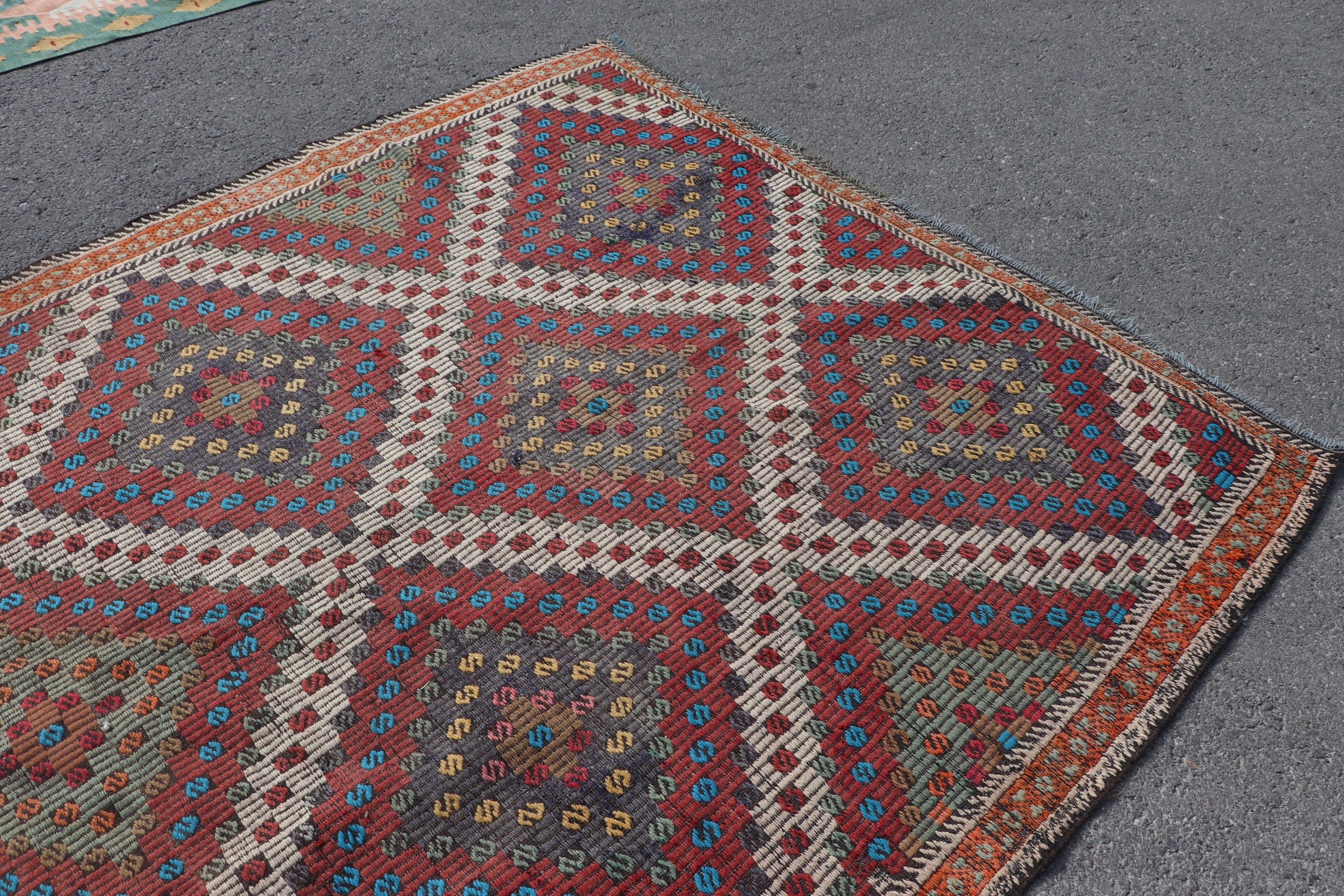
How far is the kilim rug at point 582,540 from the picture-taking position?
1.42 metres

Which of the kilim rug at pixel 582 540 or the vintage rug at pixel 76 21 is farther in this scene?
the vintage rug at pixel 76 21

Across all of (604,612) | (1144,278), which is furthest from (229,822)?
(1144,278)

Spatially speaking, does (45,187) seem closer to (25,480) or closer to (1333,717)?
(25,480)

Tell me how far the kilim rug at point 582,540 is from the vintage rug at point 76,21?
82 cm

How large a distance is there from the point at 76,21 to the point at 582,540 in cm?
226

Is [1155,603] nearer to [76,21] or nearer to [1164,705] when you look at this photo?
[1164,705]

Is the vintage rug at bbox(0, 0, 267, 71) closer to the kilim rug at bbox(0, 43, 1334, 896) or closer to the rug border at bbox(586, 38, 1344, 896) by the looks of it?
the kilim rug at bbox(0, 43, 1334, 896)

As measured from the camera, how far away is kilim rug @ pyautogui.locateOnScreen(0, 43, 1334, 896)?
1416mm

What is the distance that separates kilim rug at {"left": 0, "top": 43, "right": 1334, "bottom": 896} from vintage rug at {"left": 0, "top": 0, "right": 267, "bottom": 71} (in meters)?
0.82

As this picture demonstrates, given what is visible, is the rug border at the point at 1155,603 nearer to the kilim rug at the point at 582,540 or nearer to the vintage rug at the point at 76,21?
the kilim rug at the point at 582,540

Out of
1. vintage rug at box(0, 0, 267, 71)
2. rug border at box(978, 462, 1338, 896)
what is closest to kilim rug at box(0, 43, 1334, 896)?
rug border at box(978, 462, 1338, 896)

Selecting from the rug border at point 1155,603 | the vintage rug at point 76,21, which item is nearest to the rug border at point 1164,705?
the rug border at point 1155,603

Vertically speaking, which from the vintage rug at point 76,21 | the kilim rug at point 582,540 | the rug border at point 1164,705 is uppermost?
the vintage rug at point 76,21

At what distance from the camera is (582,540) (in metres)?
1.72
